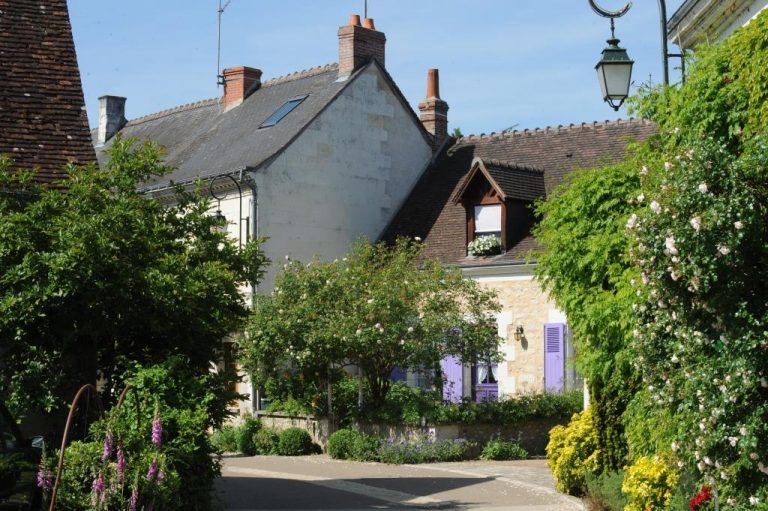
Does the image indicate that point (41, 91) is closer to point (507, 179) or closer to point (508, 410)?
point (508, 410)

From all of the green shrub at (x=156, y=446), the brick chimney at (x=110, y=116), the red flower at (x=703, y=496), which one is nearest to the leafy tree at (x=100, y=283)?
the green shrub at (x=156, y=446)

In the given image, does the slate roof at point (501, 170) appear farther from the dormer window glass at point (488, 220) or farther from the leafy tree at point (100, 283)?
the leafy tree at point (100, 283)

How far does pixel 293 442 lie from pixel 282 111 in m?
9.53

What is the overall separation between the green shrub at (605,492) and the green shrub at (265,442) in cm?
972

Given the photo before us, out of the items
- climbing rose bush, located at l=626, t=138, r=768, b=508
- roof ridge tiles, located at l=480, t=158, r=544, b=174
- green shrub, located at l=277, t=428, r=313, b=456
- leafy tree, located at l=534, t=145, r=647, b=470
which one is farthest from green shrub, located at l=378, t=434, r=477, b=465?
climbing rose bush, located at l=626, t=138, r=768, b=508

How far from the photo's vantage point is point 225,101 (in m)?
32.6

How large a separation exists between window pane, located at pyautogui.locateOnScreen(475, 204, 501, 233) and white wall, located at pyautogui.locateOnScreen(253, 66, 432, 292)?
3464mm

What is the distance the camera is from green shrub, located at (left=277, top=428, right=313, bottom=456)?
22.7 m

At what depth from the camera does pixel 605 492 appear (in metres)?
13.6

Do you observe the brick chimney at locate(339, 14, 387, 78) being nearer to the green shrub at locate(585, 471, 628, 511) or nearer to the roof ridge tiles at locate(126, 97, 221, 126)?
the roof ridge tiles at locate(126, 97, 221, 126)

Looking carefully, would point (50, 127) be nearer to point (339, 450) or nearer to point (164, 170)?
point (164, 170)

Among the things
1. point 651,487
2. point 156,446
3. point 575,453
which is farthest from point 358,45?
point 156,446

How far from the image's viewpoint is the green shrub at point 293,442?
74.4 feet

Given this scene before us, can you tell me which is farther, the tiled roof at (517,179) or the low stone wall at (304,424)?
the tiled roof at (517,179)
